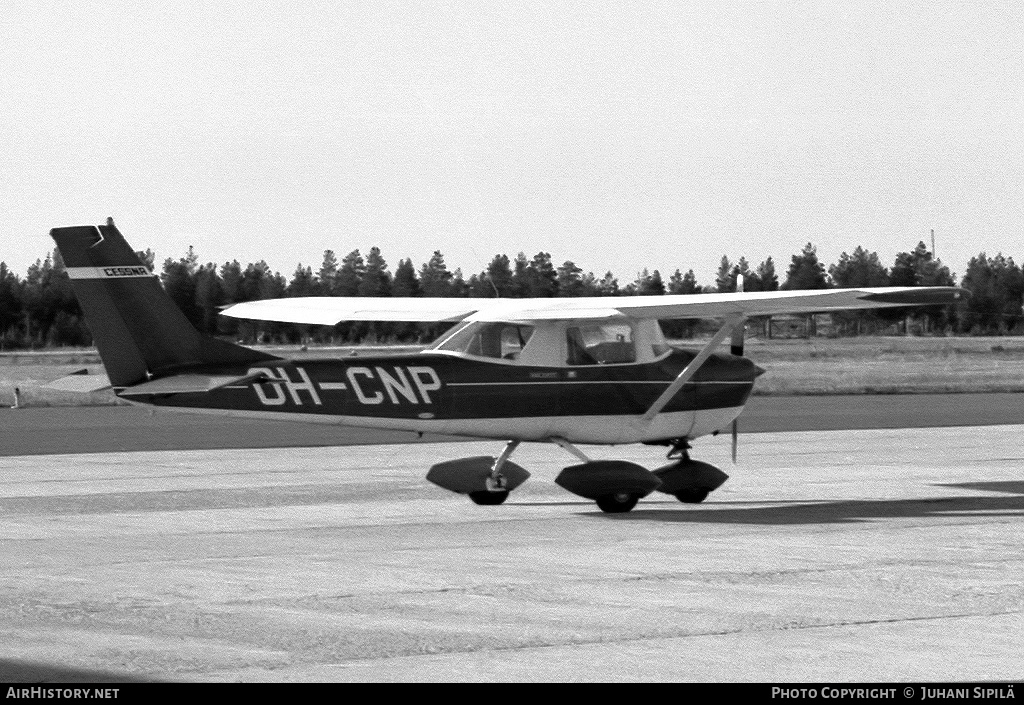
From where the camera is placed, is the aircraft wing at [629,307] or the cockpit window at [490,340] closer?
the aircraft wing at [629,307]

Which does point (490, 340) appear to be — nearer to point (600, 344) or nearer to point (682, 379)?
point (600, 344)

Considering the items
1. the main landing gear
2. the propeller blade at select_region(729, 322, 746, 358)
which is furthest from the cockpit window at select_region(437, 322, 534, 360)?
the propeller blade at select_region(729, 322, 746, 358)

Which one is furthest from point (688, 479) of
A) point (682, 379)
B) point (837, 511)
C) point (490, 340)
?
point (490, 340)

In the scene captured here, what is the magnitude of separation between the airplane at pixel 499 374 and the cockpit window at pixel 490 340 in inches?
0.7

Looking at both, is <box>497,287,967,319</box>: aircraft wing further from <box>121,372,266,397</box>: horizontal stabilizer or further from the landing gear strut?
<box>121,372,266,397</box>: horizontal stabilizer

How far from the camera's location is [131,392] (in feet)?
50.1

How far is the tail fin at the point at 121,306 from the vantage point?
15117mm

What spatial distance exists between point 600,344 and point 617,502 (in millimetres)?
1820

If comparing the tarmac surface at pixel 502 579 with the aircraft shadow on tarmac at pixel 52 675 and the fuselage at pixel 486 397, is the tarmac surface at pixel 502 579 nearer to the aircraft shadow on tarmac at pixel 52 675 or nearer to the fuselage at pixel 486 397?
the aircraft shadow on tarmac at pixel 52 675

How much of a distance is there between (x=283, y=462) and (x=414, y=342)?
56.7 metres

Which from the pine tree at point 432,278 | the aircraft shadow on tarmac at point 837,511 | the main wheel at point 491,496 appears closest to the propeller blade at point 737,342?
the aircraft shadow on tarmac at point 837,511

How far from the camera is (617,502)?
15789mm

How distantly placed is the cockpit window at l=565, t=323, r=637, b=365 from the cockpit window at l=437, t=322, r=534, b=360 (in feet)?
1.54

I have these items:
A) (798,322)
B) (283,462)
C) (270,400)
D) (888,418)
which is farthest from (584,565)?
(798,322)
